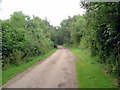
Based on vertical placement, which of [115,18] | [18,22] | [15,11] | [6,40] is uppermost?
[15,11]

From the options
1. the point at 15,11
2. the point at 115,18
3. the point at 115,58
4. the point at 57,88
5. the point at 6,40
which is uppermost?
the point at 15,11

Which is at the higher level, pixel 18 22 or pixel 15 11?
pixel 15 11

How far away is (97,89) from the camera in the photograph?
724cm

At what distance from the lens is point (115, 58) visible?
915 centimetres

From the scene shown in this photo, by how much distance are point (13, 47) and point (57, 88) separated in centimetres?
860

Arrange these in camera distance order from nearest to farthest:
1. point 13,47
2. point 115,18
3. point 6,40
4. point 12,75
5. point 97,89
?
point 97,89 → point 115,18 → point 12,75 → point 6,40 → point 13,47

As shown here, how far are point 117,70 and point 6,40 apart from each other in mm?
10304

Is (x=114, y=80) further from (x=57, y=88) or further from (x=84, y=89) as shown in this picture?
(x=57, y=88)

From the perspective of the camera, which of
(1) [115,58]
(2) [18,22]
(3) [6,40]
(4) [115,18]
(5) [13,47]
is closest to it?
(4) [115,18]

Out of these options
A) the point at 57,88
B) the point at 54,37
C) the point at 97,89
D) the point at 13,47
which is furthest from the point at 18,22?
the point at 54,37

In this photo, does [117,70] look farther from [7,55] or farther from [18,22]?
[18,22]

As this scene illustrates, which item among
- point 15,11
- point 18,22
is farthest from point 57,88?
point 15,11

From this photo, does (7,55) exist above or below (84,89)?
above

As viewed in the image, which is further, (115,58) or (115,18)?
(115,58)
